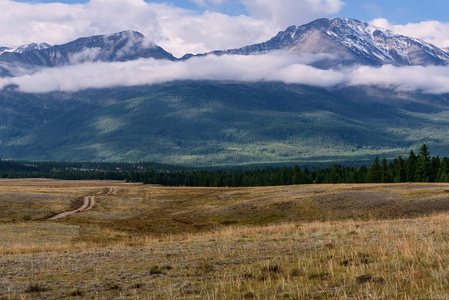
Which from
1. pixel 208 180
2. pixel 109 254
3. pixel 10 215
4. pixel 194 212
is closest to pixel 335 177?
pixel 208 180

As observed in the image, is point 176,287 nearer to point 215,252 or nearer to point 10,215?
point 215,252

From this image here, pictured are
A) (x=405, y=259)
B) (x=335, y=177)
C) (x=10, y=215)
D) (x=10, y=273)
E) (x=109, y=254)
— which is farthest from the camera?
(x=335, y=177)

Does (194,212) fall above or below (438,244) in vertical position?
below

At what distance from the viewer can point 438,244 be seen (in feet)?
63.9

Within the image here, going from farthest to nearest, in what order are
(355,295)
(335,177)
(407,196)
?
(335,177), (407,196), (355,295)

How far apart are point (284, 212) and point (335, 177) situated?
9049cm

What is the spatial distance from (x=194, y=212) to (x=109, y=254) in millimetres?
48261

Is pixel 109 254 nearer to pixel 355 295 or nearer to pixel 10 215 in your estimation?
pixel 355 295

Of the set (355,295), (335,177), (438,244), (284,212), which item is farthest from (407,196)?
(335,177)

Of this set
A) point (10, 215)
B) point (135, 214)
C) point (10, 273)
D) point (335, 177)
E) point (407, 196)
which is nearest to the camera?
point (10, 273)

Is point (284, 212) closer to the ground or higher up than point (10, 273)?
closer to the ground

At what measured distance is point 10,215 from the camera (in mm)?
69250

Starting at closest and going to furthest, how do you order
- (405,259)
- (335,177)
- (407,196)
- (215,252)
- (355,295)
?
1. (355,295)
2. (405,259)
3. (215,252)
4. (407,196)
5. (335,177)

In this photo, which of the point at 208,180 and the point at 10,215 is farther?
the point at 208,180
